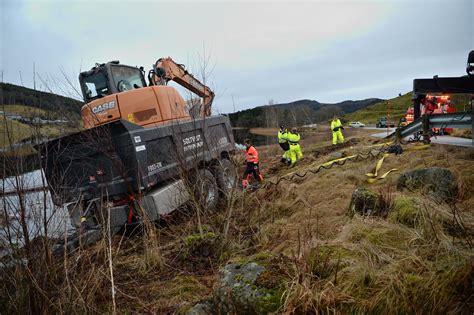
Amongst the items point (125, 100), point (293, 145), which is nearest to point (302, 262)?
point (125, 100)

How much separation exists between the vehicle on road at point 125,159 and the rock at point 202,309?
2.12 meters

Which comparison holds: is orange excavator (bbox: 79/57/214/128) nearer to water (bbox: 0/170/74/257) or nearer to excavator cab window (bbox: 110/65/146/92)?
excavator cab window (bbox: 110/65/146/92)

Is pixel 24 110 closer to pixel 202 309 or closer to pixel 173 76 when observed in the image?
pixel 202 309

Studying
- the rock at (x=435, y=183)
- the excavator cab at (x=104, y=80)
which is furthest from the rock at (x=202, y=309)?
the excavator cab at (x=104, y=80)

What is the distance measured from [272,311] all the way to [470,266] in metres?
1.35

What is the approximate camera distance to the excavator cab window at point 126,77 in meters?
6.72

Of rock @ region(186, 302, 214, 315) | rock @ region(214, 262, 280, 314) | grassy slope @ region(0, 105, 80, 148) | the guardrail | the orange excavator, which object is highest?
the orange excavator

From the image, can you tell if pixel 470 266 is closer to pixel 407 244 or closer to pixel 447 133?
pixel 407 244

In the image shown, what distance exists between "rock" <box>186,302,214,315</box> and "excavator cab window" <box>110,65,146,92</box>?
5.32 meters

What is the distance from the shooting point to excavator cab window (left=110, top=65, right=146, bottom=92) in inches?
265

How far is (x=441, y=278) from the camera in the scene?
6.64 feet

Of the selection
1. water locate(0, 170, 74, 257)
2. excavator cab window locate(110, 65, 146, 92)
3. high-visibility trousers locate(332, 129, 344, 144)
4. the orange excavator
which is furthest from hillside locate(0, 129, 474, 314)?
high-visibility trousers locate(332, 129, 344, 144)

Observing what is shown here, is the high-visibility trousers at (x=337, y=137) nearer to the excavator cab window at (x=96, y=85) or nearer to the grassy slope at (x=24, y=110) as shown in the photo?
the excavator cab window at (x=96, y=85)

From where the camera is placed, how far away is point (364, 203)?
14.0ft
